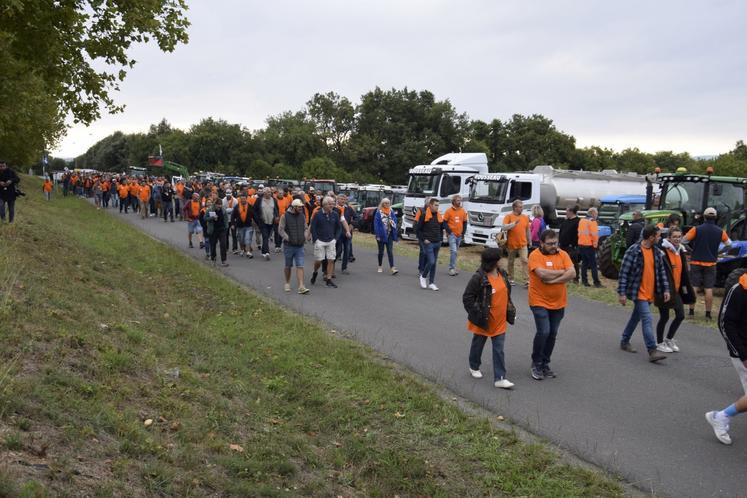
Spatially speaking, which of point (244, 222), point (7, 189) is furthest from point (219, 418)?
point (7, 189)

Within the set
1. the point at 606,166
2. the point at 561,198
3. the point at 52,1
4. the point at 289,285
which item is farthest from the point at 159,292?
the point at 606,166

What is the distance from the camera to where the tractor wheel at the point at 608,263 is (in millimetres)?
15523

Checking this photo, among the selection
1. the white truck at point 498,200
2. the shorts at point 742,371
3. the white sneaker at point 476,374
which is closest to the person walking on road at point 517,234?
the white truck at point 498,200

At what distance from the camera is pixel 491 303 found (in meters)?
6.79

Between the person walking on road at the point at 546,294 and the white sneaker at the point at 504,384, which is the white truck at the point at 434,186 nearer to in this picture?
the person walking on road at the point at 546,294

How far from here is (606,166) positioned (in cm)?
5966

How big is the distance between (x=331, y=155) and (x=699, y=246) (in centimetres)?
5132

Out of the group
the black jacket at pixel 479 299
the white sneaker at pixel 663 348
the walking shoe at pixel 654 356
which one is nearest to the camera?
the black jacket at pixel 479 299

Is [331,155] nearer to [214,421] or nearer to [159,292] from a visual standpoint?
[159,292]

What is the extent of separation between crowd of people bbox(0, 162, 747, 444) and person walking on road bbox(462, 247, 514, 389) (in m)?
0.01

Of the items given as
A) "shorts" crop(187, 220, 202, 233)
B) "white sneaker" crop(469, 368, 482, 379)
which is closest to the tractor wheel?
"white sneaker" crop(469, 368, 482, 379)

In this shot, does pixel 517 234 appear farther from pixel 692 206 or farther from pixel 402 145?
pixel 402 145

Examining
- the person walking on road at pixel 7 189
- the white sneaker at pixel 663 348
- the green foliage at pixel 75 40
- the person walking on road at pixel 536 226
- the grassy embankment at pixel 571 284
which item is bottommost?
the grassy embankment at pixel 571 284

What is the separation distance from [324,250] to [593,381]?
6947mm
